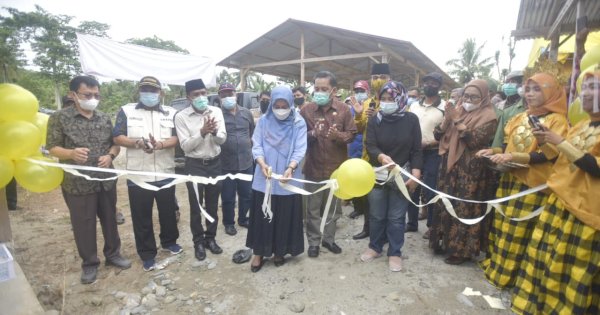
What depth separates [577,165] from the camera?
1933 millimetres

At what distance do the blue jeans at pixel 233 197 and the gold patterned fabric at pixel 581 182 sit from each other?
3136 mm

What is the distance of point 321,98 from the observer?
3.36m

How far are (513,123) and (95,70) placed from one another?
5596mm

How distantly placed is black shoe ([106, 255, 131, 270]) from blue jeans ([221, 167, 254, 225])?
1290 mm

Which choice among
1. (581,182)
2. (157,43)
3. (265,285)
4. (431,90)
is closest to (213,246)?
(265,285)

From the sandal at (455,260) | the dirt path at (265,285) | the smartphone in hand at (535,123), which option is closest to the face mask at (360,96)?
the dirt path at (265,285)

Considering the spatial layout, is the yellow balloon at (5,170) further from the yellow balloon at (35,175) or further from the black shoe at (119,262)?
the black shoe at (119,262)

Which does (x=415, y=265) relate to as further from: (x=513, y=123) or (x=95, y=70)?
(x=95, y=70)

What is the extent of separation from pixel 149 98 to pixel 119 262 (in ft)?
5.64

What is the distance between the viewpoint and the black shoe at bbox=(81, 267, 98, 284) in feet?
10.2

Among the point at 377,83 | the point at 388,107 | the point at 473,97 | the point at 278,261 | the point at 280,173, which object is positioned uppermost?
the point at 377,83

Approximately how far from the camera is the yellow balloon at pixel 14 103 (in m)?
2.20

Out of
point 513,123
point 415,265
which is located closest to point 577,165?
point 513,123

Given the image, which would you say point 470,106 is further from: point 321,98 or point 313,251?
point 313,251
